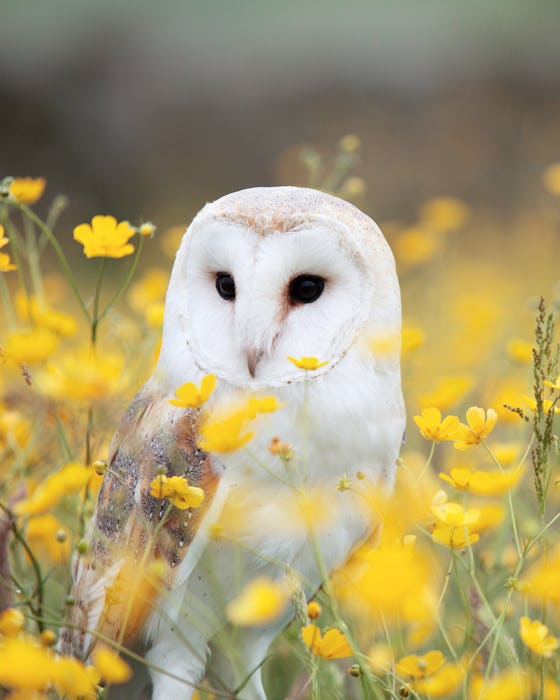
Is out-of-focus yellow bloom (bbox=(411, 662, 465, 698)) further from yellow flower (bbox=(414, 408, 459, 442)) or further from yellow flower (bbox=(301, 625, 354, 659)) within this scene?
yellow flower (bbox=(414, 408, 459, 442))

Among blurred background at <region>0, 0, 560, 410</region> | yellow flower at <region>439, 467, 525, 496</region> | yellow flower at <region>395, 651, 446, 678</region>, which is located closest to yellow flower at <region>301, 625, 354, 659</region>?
yellow flower at <region>395, 651, 446, 678</region>

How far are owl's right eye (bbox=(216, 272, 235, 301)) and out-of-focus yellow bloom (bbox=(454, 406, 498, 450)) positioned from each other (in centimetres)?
29

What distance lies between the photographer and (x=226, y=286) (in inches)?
41.1

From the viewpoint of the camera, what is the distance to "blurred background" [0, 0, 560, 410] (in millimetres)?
4430

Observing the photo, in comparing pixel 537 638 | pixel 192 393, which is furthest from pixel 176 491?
pixel 537 638

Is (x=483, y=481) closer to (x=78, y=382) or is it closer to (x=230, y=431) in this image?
(x=230, y=431)

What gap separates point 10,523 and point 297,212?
0.41 m

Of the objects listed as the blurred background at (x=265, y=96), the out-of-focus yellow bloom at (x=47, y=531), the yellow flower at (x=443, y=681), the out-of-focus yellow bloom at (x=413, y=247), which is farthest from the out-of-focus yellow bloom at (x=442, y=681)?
the blurred background at (x=265, y=96)

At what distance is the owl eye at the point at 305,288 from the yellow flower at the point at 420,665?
374 mm

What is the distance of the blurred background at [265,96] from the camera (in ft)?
14.5

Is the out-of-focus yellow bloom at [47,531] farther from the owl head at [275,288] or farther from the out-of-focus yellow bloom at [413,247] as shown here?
the out-of-focus yellow bloom at [413,247]

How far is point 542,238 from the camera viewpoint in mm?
Result: 3551

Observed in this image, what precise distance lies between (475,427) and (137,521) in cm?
40

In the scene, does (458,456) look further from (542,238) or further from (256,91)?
(256,91)
